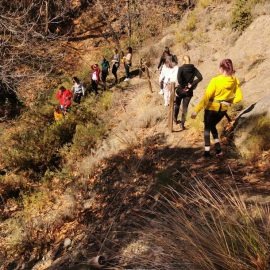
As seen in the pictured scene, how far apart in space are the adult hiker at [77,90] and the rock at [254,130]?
7.91 metres

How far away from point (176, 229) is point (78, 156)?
7.71m

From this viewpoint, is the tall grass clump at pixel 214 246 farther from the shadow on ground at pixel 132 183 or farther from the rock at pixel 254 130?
the rock at pixel 254 130

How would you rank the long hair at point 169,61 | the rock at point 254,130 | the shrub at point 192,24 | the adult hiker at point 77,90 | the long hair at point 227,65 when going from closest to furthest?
the long hair at point 227,65 → the rock at point 254,130 → the long hair at point 169,61 → the adult hiker at point 77,90 → the shrub at point 192,24

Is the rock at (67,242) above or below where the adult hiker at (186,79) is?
below

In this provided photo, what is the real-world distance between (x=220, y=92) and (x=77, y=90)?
335 inches

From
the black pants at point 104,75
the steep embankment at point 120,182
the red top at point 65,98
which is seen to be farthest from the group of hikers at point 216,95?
the black pants at point 104,75

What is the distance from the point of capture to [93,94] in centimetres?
1491

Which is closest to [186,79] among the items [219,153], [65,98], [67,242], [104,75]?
[219,153]

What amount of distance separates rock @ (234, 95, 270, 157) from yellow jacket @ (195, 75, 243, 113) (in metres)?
0.70

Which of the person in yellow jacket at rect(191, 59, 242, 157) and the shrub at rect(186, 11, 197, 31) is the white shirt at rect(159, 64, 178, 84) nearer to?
the person in yellow jacket at rect(191, 59, 242, 157)

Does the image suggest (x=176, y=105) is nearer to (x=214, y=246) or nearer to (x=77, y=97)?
(x=77, y=97)

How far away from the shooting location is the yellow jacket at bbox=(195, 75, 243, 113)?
609 centimetres

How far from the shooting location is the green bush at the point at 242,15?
521 inches

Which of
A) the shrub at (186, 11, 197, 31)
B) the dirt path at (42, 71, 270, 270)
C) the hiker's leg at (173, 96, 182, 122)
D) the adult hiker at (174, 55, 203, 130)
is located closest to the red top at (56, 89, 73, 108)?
the dirt path at (42, 71, 270, 270)
